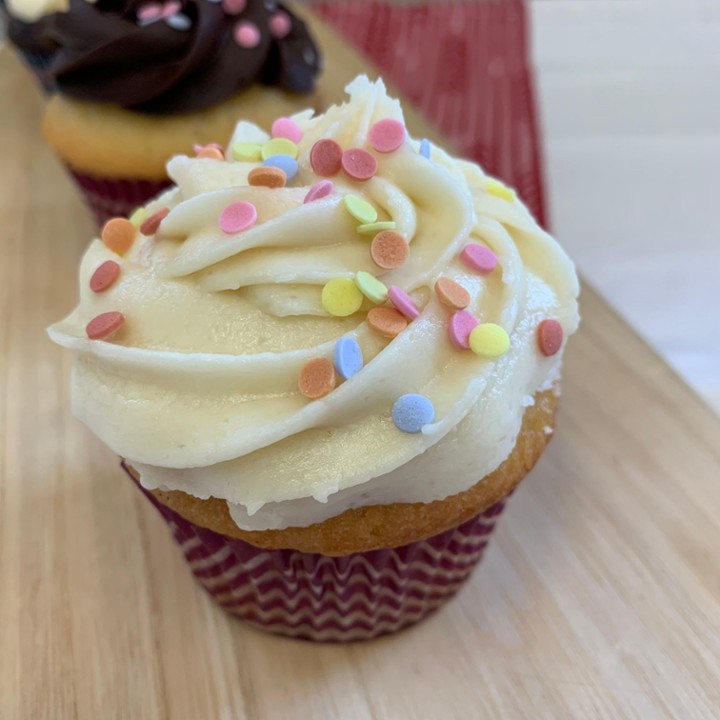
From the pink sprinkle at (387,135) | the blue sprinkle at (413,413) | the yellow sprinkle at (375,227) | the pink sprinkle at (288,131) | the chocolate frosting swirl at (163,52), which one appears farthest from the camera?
the chocolate frosting swirl at (163,52)

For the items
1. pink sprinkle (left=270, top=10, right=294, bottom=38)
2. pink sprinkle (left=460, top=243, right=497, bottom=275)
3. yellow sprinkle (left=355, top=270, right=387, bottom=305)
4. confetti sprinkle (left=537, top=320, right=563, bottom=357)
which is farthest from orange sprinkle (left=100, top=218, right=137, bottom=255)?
pink sprinkle (left=270, top=10, right=294, bottom=38)

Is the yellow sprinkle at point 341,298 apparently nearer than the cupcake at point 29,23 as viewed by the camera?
Yes

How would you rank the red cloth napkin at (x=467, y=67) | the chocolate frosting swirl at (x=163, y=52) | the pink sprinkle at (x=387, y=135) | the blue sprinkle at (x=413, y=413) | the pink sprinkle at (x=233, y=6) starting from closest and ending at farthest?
the blue sprinkle at (x=413, y=413) < the pink sprinkle at (x=387, y=135) < the chocolate frosting swirl at (x=163, y=52) < the pink sprinkle at (x=233, y=6) < the red cloth napkin at (x=467, y=67)

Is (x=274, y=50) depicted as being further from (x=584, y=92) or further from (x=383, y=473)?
(x=584, y=92)

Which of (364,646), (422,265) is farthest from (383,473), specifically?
(364,646)

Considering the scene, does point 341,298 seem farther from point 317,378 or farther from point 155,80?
point 155,80

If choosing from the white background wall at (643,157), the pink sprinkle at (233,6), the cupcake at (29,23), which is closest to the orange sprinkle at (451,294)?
the white background wall at (643,157)

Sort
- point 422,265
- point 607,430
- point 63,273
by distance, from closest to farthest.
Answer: point 422,265, point 607,430, point 63,273

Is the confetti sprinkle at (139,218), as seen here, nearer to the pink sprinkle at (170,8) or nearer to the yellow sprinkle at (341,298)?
the yellow sprinkle at (341,298)
